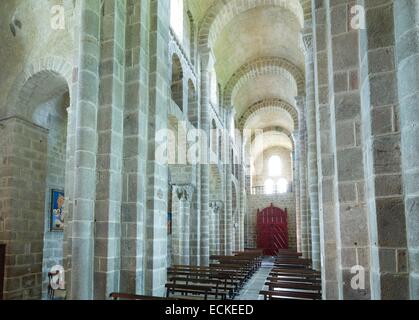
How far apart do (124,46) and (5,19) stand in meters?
4.07

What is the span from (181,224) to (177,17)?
23.9 ft

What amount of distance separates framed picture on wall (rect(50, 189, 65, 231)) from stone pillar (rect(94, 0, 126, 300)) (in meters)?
4.51

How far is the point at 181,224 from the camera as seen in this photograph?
41.1ft

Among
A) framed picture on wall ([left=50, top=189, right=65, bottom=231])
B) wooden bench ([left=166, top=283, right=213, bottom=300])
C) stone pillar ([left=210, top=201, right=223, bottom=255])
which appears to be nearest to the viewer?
wooden bench ([left=166, top=283, right=213, bottom=300])

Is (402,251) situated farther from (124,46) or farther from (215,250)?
(215,250)

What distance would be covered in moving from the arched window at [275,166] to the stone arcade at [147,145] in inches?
897

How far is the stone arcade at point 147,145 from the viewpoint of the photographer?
3.59 meters

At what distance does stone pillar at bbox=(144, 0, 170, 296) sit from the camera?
6.11m

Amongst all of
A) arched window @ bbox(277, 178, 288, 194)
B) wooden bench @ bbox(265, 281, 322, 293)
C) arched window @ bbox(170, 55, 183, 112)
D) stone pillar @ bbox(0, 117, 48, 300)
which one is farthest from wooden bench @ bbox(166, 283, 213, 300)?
arched window @ bbox(277, 178, 288, 194)

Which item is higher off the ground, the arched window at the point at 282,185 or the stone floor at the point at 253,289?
the arched window at the point at 282,185

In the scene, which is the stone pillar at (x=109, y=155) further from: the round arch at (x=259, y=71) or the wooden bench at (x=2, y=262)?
the round arch at (x=259, y=71)

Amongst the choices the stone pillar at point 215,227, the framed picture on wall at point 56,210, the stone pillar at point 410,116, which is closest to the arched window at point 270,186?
the stone pillar at point 215,227

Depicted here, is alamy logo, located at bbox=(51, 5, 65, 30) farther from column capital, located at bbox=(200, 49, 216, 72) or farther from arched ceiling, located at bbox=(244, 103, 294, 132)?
arched ceiling, located at bbox=(244, 103, 294, 132)

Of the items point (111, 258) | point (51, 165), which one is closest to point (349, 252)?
point (111, 258)
